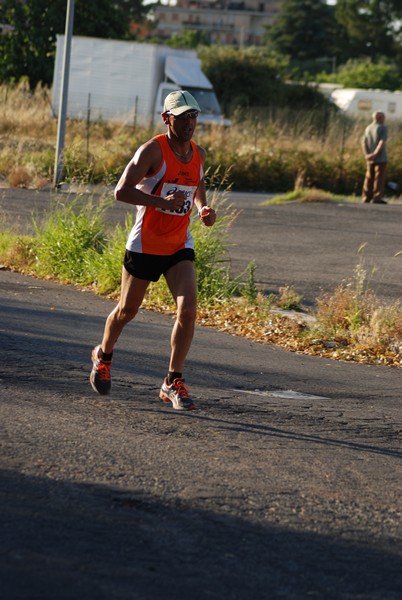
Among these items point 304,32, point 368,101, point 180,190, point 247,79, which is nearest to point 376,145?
point 180,190

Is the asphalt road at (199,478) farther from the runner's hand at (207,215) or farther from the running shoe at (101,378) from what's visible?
the runner's hand at (207,215)

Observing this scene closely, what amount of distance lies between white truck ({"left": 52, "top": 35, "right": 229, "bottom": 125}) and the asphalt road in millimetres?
34432

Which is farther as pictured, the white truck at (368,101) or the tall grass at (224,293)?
the white truck at (368,101)

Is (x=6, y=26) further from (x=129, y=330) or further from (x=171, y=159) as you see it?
(x=171, y=159)

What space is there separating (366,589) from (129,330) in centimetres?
633

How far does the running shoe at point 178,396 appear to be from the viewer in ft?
23.8

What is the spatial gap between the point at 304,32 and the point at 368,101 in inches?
1929

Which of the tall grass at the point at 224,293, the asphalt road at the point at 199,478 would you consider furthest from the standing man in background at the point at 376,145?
the asphalt road at the point at 199,478

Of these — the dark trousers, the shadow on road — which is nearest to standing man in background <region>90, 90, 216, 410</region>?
the shadow on road

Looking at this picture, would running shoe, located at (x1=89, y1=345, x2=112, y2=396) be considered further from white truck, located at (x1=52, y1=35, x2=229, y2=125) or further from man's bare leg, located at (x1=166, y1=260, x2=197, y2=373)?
white truck, located at (x1=52, y1=35, x2=229, y2=125)

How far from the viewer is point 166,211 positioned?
7207mm

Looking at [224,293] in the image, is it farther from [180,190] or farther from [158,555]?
[158,555]

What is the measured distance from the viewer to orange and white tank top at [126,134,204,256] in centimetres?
716

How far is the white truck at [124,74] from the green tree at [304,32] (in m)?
64.9
